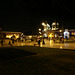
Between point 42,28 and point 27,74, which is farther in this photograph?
point 42,28

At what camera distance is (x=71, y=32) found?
61219mm

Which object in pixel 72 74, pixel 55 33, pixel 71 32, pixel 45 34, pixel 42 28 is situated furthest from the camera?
pixel 42 28

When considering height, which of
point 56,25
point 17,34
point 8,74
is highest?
point 56,25

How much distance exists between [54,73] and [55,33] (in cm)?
6145

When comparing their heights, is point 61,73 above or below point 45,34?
below

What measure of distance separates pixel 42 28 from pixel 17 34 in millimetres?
20594

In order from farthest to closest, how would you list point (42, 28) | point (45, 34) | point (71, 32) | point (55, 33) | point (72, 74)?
point (42, 28) → point (45, 34) → point (55, 33) → point (71, 32) → point (72, 74)

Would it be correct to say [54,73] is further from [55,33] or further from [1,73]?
[55,33]

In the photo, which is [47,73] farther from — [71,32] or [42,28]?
[42,28]

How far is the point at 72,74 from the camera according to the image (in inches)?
216

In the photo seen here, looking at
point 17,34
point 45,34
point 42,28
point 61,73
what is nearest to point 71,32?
point 45,34

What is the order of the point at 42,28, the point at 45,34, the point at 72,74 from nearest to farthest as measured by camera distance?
the point at 72,74 → the point at 45,34 → the point at 42,28

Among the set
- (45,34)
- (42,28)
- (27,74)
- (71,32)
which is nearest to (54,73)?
(27,74)

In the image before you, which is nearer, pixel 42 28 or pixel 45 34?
pixel 45 34
